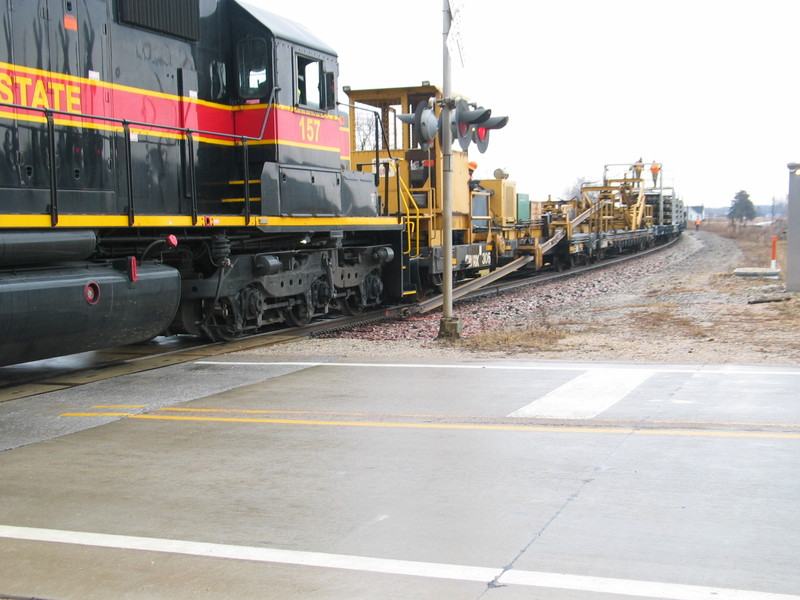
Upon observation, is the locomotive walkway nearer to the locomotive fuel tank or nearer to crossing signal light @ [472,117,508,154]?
the locomotive fuel tank

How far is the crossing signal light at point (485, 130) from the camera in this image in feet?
37.0

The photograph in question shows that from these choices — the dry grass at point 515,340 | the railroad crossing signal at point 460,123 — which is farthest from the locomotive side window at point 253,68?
the dry grass at point 515,340

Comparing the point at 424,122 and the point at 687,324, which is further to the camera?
the point at 687,324

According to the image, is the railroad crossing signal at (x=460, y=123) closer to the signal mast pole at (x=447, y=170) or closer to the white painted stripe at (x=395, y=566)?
the signal mast pole at (x=447, y=170)

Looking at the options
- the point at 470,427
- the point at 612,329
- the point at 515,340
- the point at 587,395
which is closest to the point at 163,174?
the point at 515,340

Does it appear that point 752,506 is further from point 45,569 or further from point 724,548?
point 45,569

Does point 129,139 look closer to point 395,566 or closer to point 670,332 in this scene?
point 395,566

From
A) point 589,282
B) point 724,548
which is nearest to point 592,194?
point 589,282

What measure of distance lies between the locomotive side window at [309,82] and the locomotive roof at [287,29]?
0.78 feet

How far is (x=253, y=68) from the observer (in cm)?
1101

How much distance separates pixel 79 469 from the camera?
532 centimetres

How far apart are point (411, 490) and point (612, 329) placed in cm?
734

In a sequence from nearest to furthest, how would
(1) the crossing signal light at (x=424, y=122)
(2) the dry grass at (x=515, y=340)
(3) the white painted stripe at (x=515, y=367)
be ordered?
(3) the white painted stripe at (x=515, y=367) < (2) the dry grass at (x=515, y=340) < (1) the crossing signal light at (x=424, y=122)

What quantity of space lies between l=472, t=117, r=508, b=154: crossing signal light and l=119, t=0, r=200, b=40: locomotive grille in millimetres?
3937
